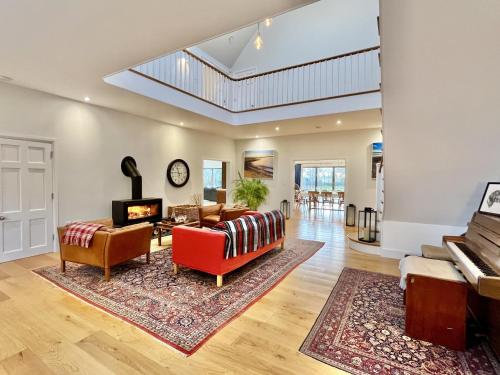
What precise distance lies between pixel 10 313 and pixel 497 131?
5262 millimetres

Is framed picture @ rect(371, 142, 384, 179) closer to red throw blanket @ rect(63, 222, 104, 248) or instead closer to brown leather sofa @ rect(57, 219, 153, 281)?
brown leather sofa @ rect(57, 219, 153, 281)

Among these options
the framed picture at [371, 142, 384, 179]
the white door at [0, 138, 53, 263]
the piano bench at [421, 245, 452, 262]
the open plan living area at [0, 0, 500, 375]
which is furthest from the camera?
the framed picture at [371, 142, 384, 179]

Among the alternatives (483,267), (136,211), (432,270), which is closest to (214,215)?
(136,211)

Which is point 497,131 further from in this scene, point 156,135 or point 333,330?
point 156,135

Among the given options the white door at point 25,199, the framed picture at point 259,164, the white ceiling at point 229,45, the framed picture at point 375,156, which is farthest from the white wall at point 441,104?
the white ceiling at point 229,45

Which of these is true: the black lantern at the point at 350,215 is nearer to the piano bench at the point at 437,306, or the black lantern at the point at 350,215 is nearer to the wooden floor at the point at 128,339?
the wooden floor at the point at 128,339

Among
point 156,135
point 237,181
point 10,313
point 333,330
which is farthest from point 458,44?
point 237,181

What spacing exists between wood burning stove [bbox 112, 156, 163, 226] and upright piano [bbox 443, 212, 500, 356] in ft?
18.1

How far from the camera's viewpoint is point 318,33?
775 centimetres

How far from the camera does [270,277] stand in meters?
3.49

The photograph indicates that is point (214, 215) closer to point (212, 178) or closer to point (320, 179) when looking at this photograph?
point (212, 178)

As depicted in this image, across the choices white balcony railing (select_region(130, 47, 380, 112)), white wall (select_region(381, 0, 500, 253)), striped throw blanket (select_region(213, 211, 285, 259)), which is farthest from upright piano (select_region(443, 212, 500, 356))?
white balcony railing (select_region(130, 47, 380, 112))

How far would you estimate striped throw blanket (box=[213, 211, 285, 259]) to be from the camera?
321 centimetres

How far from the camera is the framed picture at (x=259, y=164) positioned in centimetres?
886
